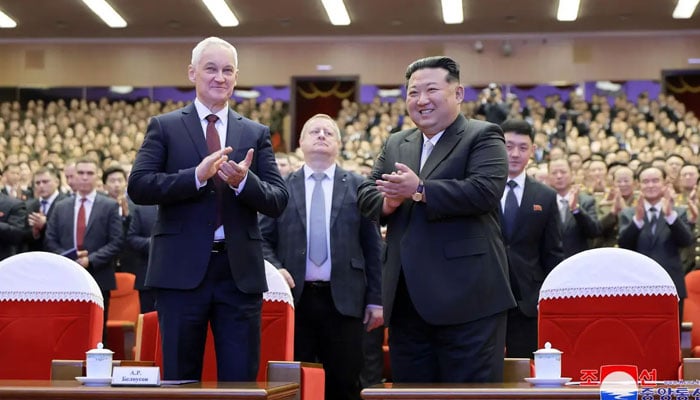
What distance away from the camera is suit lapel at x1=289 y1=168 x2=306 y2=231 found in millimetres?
4363

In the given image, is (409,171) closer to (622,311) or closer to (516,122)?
(622,311)


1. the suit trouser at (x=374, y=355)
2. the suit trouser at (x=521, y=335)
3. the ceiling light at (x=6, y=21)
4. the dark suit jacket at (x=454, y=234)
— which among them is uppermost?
the ceiling light at (x=6, y=21)

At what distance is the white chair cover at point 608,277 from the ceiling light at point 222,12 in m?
13.0

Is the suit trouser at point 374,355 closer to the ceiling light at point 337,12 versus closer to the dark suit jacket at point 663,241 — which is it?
the dark suit jacket at point 663,241

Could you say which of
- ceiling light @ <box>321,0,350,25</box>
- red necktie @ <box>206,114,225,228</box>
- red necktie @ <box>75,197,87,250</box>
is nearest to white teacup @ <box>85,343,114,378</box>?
red necktie @ <box>206,114,225,228</box>

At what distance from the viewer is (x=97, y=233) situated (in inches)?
249

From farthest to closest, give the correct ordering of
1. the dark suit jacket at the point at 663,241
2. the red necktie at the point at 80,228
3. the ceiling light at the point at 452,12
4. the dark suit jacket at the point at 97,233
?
the ceiling light at the point at 452,12 → the red necktie at the point at 80,228 → the dark suit jacket at the point at 97,233 → the dark suit jacket at the point at 663,241

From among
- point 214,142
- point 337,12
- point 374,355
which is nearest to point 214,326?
point 214,142

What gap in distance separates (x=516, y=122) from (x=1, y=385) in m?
2.80

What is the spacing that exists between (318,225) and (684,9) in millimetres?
13446

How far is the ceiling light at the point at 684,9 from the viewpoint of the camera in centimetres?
→ 1553

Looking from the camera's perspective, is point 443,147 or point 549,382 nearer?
point 549,382

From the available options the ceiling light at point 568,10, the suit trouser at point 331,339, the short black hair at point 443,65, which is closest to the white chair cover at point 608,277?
the short black hair at point 443,65

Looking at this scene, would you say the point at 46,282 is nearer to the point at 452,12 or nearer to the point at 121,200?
the point at 121,200
